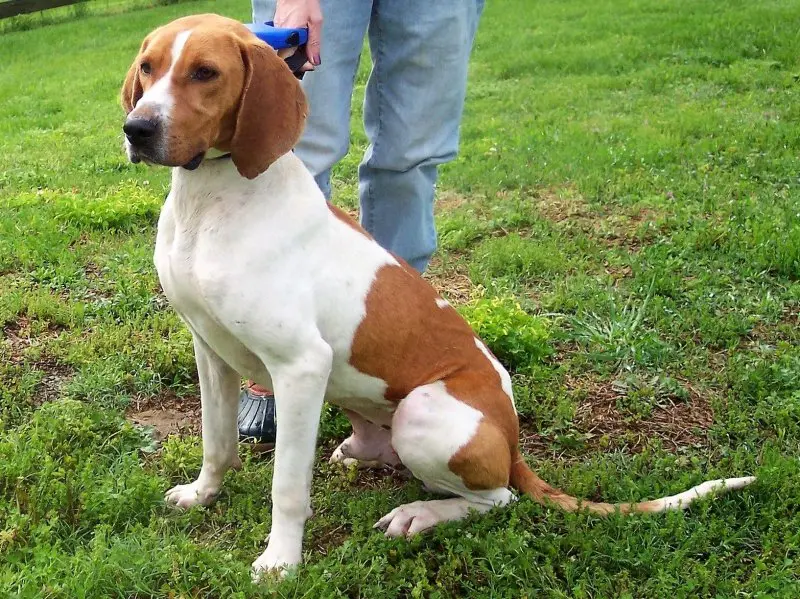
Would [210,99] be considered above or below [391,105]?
above

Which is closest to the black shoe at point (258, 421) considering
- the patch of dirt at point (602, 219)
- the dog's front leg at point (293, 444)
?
the dog's front leg at point (293, 444)

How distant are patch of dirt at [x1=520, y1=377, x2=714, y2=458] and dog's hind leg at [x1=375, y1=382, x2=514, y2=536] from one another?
63 cm

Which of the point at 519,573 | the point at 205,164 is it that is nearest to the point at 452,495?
the point at 519,573

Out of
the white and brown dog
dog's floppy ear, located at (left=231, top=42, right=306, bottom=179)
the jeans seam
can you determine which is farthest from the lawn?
dog's floppy ear, located at (left=231, top=42, right=306, bottom=179)

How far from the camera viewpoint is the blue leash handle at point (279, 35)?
99.8 inches

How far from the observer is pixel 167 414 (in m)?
3.49

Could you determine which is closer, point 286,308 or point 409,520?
point 286,308

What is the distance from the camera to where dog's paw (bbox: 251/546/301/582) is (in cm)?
252

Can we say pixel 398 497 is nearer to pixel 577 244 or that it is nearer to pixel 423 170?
pixel 423 170

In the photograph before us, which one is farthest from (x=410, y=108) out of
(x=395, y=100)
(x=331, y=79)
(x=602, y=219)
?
(x=602, y=219)

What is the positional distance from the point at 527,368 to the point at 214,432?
151 cm

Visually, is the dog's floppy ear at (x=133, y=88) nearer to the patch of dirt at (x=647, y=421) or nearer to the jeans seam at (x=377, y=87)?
the jeans seam at (x=377, y=87)

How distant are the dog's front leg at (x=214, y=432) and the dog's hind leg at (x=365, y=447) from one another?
44 cm

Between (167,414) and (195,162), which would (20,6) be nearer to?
(167,414)
